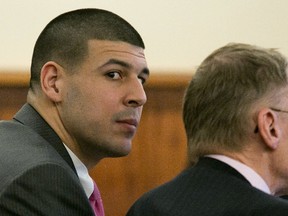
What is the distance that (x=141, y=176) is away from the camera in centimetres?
326

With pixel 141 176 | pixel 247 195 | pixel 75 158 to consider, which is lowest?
pixel 141 176

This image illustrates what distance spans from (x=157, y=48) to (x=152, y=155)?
0.48 metres

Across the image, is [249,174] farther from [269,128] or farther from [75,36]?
[75,36]

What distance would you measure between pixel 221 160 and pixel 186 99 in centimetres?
16

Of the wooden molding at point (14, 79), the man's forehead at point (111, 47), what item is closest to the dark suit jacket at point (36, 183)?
the man's forehead at point (111, 47)

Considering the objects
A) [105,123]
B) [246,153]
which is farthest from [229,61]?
[105,123]

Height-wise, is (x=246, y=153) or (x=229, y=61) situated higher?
(x=229, y=61)

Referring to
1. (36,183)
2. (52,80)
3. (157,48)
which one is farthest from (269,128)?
(157,48)

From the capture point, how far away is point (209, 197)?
133 cm

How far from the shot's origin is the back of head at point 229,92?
1.38 metres

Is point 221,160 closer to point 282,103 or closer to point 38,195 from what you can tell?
point 282,103

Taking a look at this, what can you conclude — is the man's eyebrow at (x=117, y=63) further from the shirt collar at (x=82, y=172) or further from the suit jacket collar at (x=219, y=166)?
the suit jacket collar at (x=219, y=166)

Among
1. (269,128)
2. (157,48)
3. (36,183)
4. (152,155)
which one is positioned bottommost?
(152,155)

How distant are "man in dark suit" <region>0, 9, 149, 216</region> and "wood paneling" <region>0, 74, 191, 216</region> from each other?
58.2 inches
